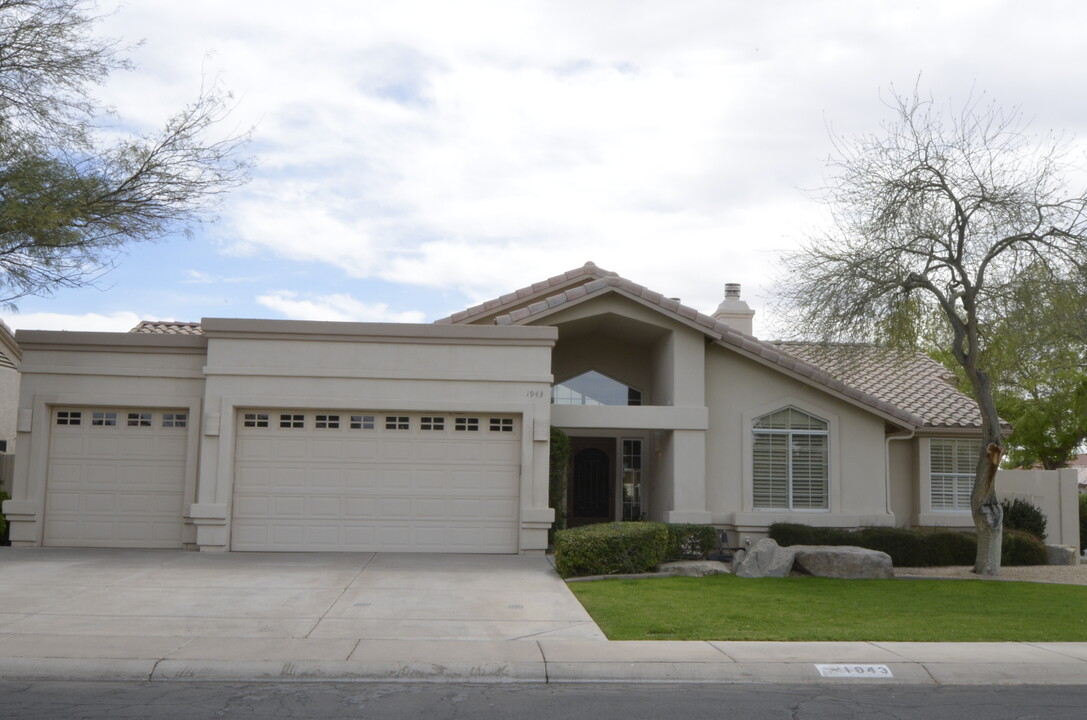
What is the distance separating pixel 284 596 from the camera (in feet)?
40.8

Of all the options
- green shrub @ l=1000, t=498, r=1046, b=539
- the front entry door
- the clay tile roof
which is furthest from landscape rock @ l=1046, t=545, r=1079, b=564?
the clay tile roof

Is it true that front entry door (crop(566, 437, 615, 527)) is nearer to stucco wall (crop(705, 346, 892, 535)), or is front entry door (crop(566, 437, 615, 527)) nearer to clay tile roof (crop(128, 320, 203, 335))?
stucco wall (crop(705, 346, 892, 535))

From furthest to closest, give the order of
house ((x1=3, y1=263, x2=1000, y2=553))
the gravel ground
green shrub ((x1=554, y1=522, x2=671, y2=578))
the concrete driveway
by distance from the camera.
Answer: house ((x1=3, y1=263, x2=1000, y2=553))
the gravel ground
green shrub ((x1=554, y1=522, x2=671, y2=578))
the concrete driveway

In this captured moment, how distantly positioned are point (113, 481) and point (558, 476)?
7538mm

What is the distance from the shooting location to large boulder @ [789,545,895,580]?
51.5ft

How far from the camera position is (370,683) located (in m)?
8.57

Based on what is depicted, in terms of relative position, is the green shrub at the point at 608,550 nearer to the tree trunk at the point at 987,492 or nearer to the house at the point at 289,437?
the house at the point at 289,437

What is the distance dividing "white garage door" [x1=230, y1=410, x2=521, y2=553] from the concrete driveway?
511 mm

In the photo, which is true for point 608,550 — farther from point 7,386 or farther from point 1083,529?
point 7,386

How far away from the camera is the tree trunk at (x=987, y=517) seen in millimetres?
16719

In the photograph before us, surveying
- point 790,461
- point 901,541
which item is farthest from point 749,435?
point 901,541

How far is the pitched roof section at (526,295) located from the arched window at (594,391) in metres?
1.91

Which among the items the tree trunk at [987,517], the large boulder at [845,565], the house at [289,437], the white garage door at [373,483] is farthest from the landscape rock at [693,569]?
the tree trunk at [987,517]

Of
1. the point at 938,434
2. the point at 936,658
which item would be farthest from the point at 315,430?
the point at 938,434
